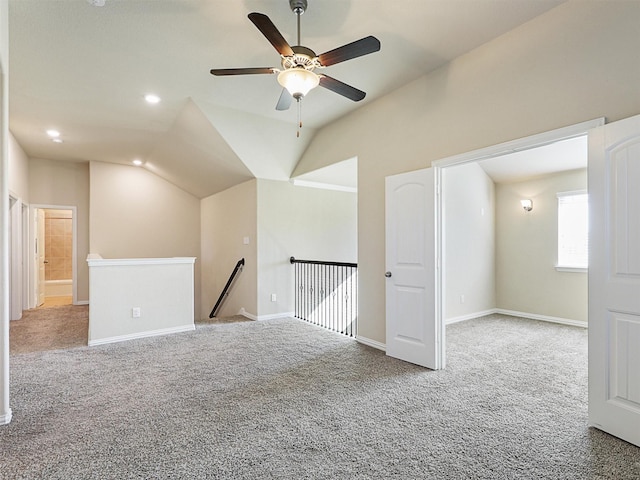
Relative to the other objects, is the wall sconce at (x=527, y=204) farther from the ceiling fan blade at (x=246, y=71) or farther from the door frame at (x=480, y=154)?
the ceiling fan blade at (x=246, y=71)

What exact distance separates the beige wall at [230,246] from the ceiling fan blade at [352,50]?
11.1 ft

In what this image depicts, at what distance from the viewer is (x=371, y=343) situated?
160 inches

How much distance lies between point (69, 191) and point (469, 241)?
8.01 metres

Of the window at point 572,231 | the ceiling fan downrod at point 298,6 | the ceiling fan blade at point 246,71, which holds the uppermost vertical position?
the ceiling fan downrod at point 298,6

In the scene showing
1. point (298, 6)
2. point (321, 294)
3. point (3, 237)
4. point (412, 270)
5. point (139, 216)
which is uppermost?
point (298, 6)

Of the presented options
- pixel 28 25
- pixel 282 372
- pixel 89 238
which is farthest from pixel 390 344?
pixel 89 238

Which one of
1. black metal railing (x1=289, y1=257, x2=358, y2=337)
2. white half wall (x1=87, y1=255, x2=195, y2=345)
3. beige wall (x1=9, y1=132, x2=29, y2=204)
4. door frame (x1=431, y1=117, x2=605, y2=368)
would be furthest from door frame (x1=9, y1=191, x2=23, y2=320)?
door frame (x1=431, y1=117, x2=605, y2=368)

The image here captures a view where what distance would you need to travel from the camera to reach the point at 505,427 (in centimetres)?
229

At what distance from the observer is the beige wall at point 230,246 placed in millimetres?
5633

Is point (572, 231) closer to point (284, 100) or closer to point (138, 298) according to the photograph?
point (284, 100)

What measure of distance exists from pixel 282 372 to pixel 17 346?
3.43 m

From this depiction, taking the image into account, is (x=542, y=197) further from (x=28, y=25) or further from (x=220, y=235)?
(x=28, y=25)

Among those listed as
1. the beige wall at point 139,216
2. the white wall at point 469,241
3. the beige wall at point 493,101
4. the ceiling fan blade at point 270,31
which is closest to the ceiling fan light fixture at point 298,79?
the ceiling fan blade at point 270,31

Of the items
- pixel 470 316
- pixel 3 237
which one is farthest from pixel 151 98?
pixel 470 316
